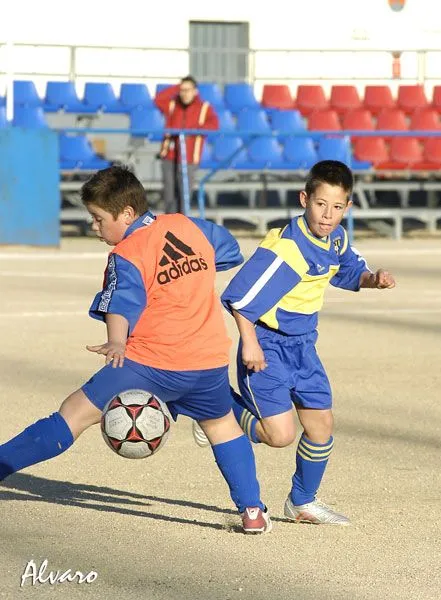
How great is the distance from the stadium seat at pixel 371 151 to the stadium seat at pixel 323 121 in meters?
0.63

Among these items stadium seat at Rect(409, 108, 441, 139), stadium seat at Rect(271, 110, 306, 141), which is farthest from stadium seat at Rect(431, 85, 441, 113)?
stadium seat at Rect(271, 110, 306, 141)

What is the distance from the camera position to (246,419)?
17.3 ft

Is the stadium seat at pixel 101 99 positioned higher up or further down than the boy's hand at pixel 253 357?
higher up

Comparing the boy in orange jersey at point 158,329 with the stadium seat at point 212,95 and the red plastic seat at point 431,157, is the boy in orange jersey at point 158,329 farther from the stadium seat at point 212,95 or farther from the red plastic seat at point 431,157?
the stadium seat at point 212,95

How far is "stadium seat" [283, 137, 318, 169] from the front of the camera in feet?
62.6

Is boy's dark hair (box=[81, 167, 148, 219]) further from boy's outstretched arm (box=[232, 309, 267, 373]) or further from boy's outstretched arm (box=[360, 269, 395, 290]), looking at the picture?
boy's outstretched arm (box=[360, 269, 395, 290])

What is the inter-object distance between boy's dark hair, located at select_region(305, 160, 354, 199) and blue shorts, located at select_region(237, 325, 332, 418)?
523 millimetres

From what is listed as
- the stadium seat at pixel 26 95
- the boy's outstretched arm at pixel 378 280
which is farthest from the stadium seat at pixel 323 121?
the boy's outstretched arm at pixel 378 280

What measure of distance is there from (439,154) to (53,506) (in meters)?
15.2

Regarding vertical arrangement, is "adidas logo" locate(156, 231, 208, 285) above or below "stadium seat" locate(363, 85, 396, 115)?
below

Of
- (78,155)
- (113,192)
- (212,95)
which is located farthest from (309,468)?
(212,95)

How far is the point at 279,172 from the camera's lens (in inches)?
749

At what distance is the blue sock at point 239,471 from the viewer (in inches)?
193

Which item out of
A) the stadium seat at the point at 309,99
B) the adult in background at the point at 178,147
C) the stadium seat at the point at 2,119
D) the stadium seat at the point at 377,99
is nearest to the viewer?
the adult in background at the point at 178,147
